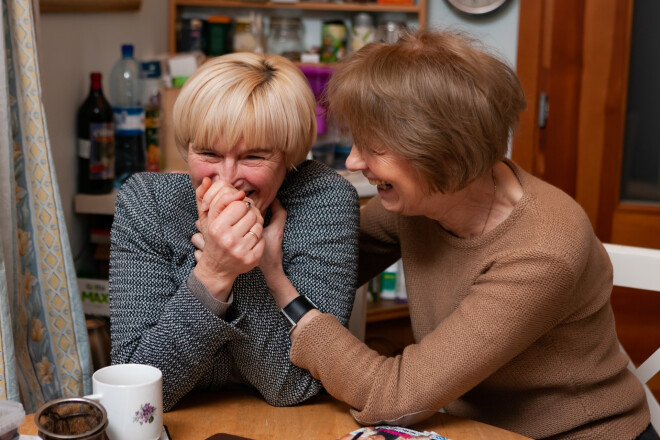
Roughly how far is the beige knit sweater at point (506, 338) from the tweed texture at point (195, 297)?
2.7 inches

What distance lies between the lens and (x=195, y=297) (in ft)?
3.83

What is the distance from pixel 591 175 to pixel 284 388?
2.29m

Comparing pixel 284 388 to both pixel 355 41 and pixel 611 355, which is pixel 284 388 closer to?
pixel 611 355

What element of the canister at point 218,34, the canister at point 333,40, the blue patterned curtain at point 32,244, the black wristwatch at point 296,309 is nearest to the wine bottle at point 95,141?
the blue patterned curtain at point 32,244

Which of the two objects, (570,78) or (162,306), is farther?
(570,78)

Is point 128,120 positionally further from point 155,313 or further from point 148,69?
point 155,313

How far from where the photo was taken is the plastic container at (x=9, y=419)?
83 centimetres

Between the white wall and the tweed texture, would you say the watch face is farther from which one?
the tweed texture

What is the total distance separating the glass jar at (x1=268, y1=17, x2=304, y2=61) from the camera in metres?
3.23

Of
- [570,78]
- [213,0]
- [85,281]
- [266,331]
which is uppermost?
[213,0]

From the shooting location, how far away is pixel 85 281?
7.49 ft

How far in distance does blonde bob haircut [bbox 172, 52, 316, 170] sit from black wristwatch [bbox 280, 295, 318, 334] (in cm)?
26

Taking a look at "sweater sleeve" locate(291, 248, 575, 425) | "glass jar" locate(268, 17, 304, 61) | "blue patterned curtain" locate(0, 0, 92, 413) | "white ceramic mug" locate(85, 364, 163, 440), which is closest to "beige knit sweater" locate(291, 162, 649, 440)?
"sweater sleeve" locate(291, 248, 575, 425)

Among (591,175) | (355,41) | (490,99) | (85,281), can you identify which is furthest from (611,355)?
(355,41)
